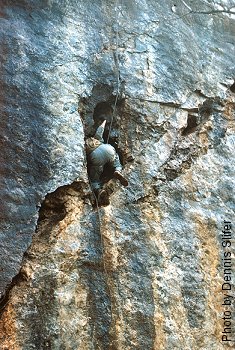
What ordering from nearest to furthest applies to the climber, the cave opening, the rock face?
the rock face → the climber → the cave opening

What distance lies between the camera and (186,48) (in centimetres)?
508

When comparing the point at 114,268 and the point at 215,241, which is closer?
the point at 114,268

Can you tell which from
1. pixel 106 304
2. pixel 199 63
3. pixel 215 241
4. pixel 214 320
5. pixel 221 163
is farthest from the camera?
pixel 199 63

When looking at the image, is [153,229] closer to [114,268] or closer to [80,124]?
[114,268]

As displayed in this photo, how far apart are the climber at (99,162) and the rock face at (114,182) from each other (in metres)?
0.09

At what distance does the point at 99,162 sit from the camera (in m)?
4.15

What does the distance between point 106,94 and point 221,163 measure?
1367 mm

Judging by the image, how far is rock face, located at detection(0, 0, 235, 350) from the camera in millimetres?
3557

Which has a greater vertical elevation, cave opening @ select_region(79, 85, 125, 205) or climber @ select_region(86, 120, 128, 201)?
cave opening @ select_region(79, 85, 125, 205)

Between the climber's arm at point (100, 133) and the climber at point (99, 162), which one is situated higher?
the climber's arm at point (100, 133)

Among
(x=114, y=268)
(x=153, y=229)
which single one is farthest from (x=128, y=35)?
(x=114, y=268)

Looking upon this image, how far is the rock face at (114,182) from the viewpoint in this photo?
3.56 meters

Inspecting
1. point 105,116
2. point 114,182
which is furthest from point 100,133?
point 114,182

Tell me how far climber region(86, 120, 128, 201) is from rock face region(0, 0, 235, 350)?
87mm
